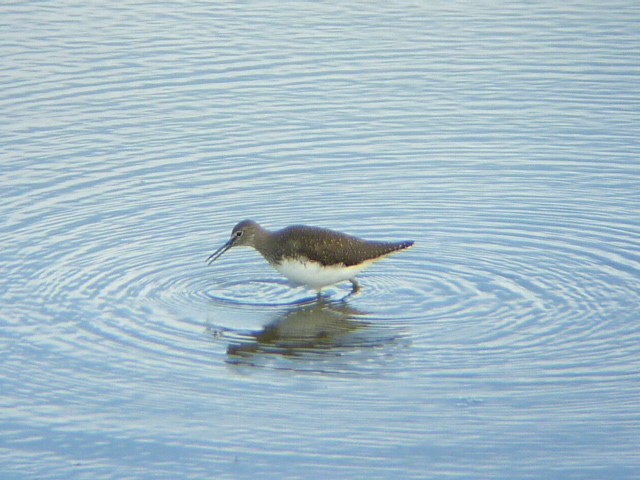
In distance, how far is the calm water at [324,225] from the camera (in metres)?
8.56

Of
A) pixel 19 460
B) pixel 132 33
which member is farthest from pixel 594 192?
pixel 132 33

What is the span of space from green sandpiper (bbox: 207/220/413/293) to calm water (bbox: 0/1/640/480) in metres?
0.30

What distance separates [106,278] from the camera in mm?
11844

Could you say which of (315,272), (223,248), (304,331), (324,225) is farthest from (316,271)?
(324,225)

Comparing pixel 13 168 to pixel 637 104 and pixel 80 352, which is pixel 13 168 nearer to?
pixel 80 352

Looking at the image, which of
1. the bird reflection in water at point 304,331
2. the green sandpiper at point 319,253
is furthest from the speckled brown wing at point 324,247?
the bird reflection in water at point 304,331

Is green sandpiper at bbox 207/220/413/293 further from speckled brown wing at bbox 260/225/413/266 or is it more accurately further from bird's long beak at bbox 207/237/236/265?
bird's long beak at bbox 207/237/236/265

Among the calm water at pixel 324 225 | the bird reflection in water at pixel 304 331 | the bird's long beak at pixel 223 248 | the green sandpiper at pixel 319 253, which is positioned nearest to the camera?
the calm water at pixel 324 225

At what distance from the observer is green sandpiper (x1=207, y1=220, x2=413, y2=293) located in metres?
11.6

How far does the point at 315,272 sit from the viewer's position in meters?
11.6

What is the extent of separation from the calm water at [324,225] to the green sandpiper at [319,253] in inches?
11.7

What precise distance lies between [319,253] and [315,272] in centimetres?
22

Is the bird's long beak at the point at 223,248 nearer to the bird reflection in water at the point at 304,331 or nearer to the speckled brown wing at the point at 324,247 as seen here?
the speckled brown wing at the point at 324,247

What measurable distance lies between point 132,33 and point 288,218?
28.7ft
